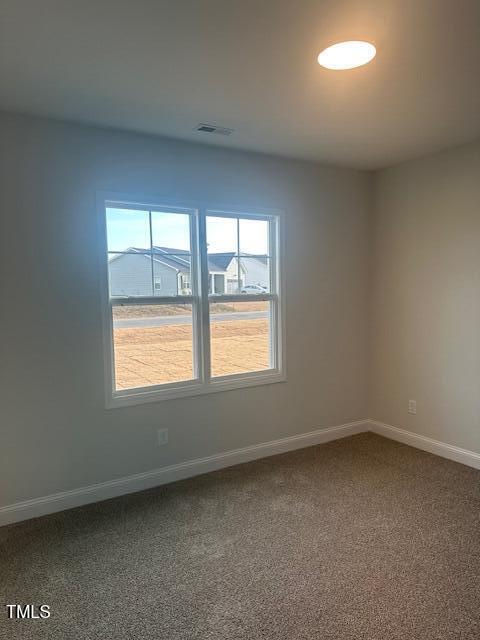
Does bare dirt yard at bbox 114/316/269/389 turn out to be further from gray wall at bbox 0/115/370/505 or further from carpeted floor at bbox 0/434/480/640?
carpeted floor at bbox 0/434/480/640

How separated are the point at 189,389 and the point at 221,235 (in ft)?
4.14

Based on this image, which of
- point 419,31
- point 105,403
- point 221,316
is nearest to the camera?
point 419,31

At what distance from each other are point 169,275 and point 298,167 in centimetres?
155

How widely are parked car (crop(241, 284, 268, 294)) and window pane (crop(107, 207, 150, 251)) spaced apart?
90 cm

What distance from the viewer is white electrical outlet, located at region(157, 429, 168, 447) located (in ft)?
10.6

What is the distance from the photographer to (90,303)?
2.91m

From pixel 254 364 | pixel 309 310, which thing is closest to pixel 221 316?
pixel 254 364

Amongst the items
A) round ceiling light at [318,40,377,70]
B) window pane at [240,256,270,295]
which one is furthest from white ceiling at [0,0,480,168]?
window pane at [240,256,270,295]

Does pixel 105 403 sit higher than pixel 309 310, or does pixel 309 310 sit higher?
pixel 309 310

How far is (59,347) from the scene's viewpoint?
282 cm

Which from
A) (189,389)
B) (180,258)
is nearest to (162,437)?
(189,389)

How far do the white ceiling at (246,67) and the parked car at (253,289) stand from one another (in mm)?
1161

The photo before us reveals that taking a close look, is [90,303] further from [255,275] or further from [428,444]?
[428,444]

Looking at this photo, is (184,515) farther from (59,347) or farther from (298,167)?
(298,167)
